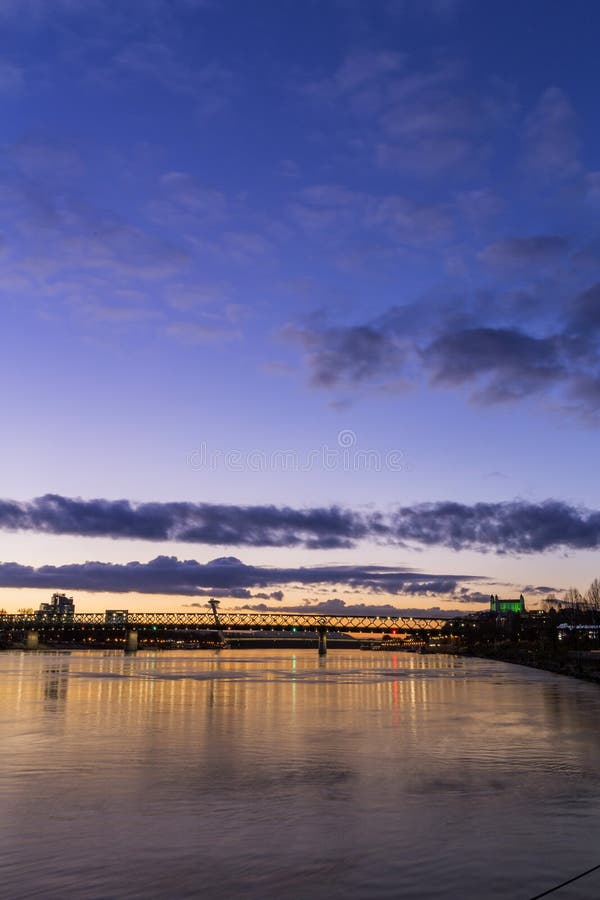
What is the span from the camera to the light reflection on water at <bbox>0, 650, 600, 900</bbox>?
58.6 feet

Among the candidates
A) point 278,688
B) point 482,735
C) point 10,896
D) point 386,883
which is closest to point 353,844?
point 386,883

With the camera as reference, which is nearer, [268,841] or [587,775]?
[268,841]

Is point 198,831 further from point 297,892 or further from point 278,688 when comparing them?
point 278,688

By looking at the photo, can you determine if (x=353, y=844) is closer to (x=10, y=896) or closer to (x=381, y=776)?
(x=10, y=896)

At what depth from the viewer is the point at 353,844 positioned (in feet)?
68.7

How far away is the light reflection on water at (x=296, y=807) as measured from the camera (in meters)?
17.9

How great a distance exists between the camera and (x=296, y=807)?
1008 inches

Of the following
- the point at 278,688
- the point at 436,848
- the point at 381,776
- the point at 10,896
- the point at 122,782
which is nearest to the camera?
the point at 10,896

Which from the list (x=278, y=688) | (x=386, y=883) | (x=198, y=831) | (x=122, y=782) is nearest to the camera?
Result: (x=386, y=883)

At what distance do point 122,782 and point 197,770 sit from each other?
146 inches

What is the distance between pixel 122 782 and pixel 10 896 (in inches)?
537

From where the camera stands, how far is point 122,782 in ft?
97.7

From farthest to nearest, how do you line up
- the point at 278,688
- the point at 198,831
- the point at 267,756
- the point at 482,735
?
the point at 278,688 → the point at 482,735 → the point at 267,756 → the point at 198,831

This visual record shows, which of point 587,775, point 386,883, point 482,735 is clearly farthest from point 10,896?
point 482,735
